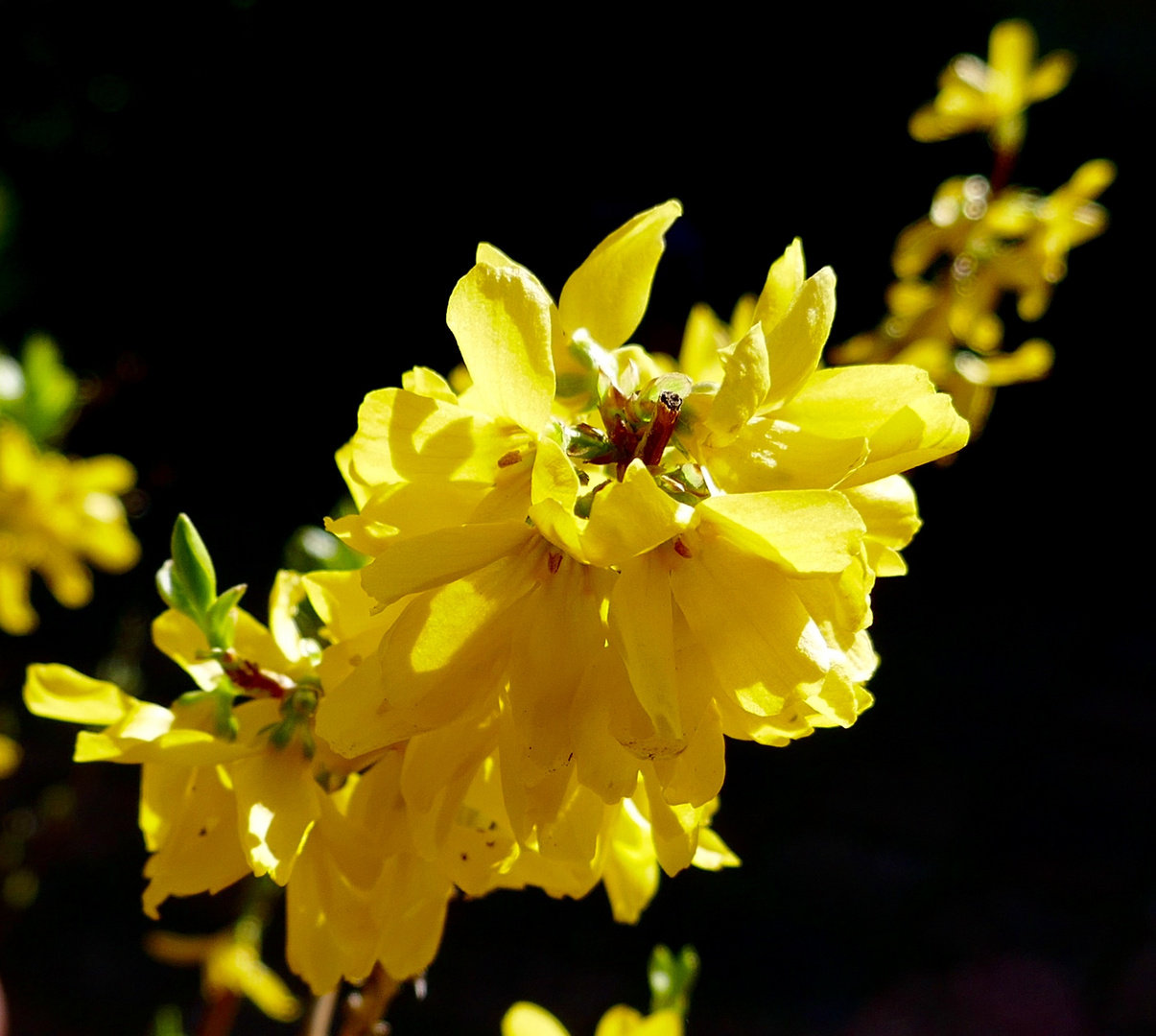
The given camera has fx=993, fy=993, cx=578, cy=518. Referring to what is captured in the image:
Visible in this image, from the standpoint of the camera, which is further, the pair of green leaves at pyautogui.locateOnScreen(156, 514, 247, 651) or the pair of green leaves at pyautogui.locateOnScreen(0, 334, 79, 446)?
the pair of green leaves at pyautogui.locateOnScreen(0, 334, 79, 446)

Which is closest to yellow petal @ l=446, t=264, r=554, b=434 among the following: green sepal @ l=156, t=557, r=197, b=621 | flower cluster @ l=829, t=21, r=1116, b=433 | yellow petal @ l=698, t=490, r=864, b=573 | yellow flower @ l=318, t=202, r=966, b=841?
yellow flower @ l=318, t=202, r=966, b=841

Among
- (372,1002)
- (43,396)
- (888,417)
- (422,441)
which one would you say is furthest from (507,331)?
(43,396)

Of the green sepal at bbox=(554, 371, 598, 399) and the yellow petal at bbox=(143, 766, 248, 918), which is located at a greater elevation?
the green sepal at bbox=(554, 371, 598, 399)

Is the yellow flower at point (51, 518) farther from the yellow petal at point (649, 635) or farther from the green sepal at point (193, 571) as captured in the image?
the yellow petal at point (649, 635)

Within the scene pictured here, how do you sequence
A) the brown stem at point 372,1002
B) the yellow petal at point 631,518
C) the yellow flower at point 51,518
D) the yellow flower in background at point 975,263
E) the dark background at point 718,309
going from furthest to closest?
the dark background at point 718,309 < the yellow flower at point 51,518 < the yellow flower in background at point 975,263 < the brown stem at point 372,1002 < the yellow petal at point 631,518

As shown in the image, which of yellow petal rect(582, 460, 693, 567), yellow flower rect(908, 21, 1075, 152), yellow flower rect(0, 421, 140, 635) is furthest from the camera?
yellow flower rect(0, 421, 140, 635)

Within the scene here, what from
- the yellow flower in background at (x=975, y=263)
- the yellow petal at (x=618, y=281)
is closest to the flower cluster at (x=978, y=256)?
the yellow flower in background at (x=975, y=263)

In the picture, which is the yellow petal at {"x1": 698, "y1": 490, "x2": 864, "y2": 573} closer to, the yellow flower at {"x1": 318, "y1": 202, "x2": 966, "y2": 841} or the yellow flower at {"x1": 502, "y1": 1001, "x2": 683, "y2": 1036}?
the yellow flower at {"x1": 318, "y1": 202, "x2": 966, "y2": 841}
